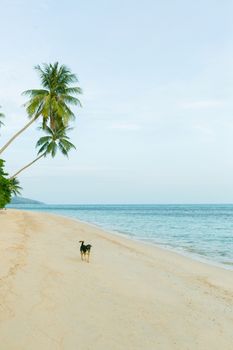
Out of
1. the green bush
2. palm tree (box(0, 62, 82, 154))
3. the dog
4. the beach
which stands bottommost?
the beach

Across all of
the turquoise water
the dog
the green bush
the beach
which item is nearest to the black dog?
the dog

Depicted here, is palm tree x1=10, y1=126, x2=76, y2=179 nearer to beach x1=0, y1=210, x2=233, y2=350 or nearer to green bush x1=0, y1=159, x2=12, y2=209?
green bush x1=0, y1=159, x2=12, y2=209

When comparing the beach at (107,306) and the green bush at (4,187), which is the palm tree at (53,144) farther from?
the beach at (107,306)

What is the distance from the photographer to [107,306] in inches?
319

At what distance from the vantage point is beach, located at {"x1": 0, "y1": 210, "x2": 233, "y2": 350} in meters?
6.30

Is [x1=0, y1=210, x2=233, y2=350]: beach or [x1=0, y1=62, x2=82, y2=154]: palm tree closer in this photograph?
[x1=0, y1=210, x2=233, y2=350]: beach

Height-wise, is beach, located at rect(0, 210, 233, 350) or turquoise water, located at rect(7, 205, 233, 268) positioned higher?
turquoise water, located at rect(7, 205, 233, 268)

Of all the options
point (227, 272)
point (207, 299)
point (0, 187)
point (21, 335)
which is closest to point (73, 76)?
point (0, 187)

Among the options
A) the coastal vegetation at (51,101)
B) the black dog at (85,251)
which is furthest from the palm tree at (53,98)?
the black dog at (85,251)

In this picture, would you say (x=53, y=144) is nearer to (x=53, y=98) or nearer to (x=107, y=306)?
(x=53, y=98)

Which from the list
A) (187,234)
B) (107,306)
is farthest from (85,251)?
(187,234)

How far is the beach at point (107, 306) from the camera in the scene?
6.30m

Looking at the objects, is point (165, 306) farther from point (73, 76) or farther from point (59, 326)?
point (73, 76)

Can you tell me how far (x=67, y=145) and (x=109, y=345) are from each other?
3939 cm
